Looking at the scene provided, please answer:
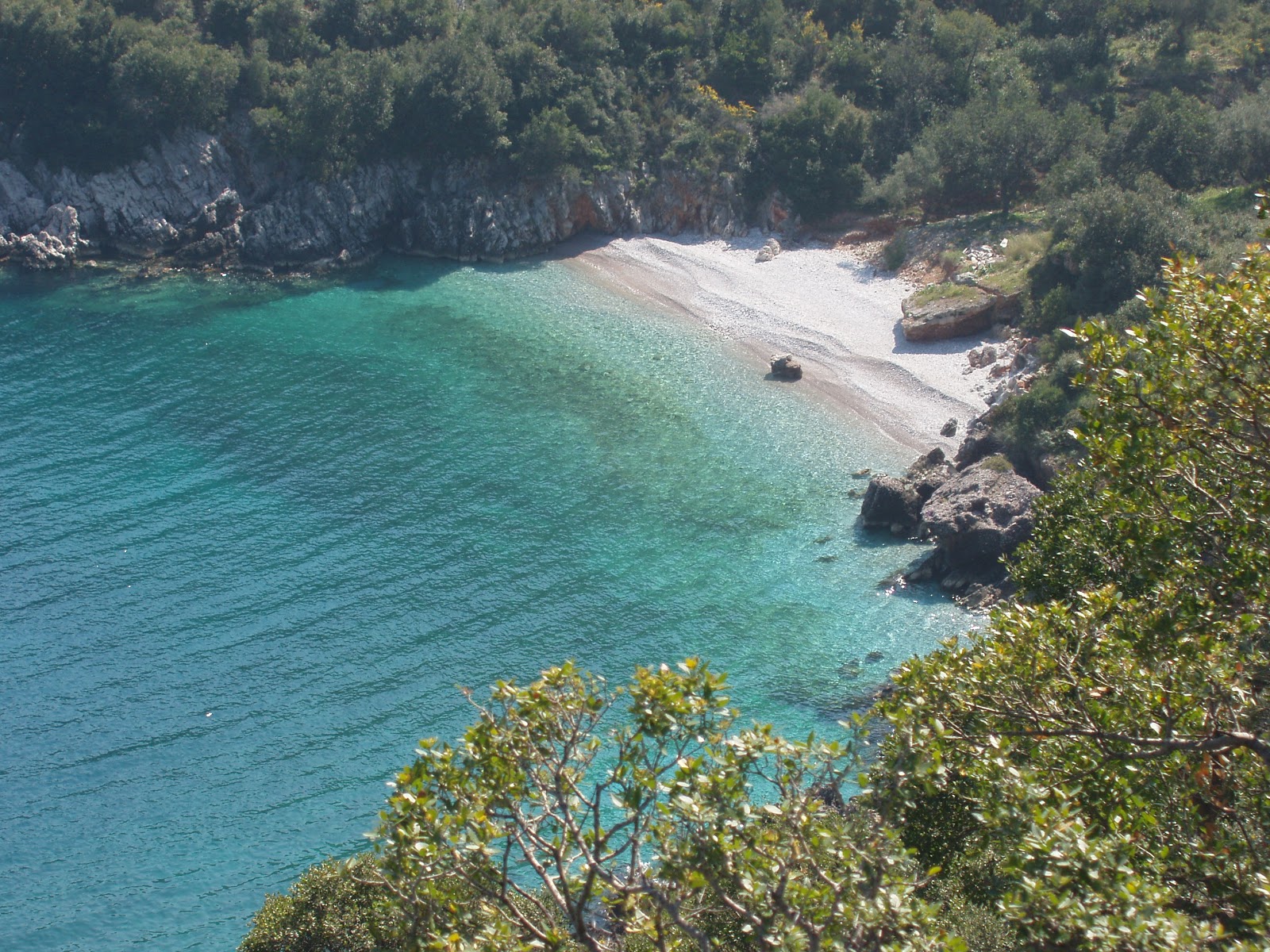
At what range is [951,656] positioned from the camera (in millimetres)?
15461

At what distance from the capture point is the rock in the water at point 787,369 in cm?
5528

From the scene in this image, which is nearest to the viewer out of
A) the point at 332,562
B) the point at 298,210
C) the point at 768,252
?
the point at 332,562

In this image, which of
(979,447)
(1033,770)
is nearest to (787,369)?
(979,447)

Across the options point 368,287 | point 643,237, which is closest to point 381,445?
point 368,287

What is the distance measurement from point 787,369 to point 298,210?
39.2m

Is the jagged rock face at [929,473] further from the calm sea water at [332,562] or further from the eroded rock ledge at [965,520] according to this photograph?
the calm sea water at [332,562]

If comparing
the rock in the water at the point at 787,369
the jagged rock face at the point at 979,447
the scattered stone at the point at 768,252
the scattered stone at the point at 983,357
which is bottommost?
the jagged rock face at the point at 979,447

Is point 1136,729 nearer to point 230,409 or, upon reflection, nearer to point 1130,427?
point 1130,427

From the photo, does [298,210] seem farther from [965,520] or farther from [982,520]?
[982,520]

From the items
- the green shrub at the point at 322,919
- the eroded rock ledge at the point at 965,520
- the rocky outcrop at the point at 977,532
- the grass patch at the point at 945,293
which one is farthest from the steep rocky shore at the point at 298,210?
the green shrub at the point at 322,919

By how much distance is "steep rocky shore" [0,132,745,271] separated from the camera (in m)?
71.0

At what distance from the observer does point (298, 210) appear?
2844 inches

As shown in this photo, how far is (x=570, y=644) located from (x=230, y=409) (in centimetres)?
2732

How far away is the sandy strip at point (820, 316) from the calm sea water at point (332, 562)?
2.83 m
